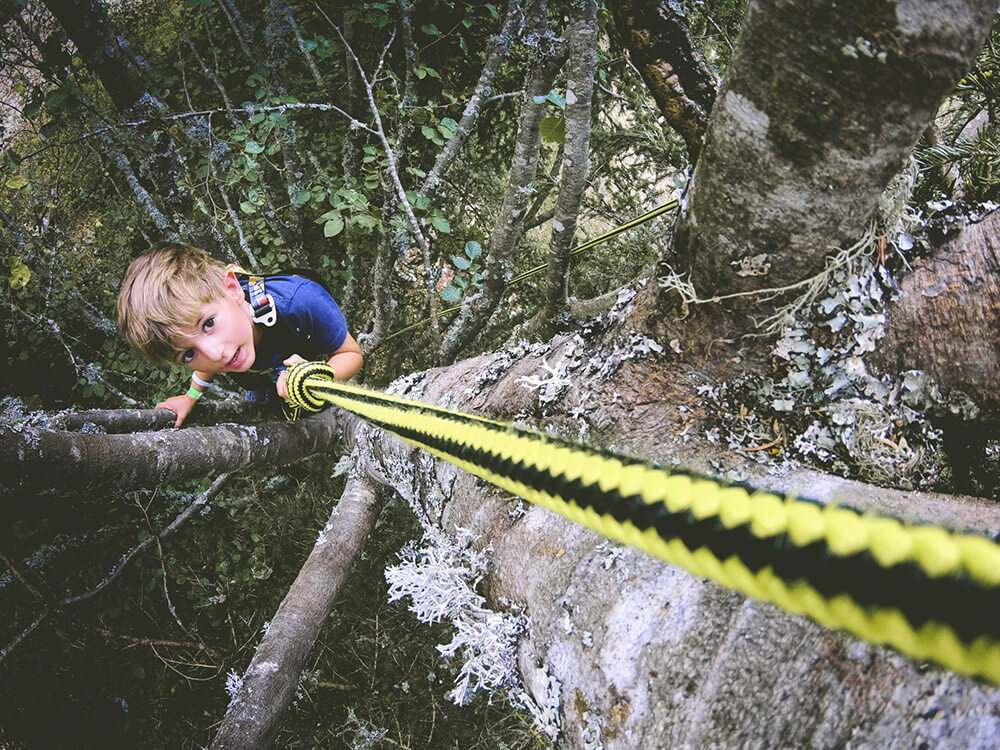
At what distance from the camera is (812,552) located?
34cm

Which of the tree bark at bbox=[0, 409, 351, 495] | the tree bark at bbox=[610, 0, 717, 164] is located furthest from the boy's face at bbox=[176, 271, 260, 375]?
the tree bark at bbox=[610, 0, 717, 164]

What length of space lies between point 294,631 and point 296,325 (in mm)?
963

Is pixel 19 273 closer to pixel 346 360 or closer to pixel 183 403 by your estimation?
pixel 183 403

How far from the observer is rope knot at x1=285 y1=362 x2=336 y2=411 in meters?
1.47

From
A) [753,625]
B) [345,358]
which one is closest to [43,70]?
[345,358]

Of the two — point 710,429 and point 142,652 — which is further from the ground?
point 710,429

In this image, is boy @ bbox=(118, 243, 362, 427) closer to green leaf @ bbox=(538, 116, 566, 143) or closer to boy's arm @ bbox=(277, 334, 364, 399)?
boy's arm @ bbox=(277, 334, 364, 399)

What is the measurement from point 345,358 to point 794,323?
1.58 metres

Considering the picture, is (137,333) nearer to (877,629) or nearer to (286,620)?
(286,620)

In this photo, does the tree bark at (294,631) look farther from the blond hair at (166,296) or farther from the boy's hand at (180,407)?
the blond hair at (166,296)

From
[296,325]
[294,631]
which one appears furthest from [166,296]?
[294,631]

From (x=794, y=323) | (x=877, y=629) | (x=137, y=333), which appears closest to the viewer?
(x=877, y=629)

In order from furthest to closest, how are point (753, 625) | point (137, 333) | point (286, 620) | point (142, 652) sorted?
point (142, 652)
point (137, 333)
point (286, 620)
point (753, 625)

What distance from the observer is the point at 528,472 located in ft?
1.87
